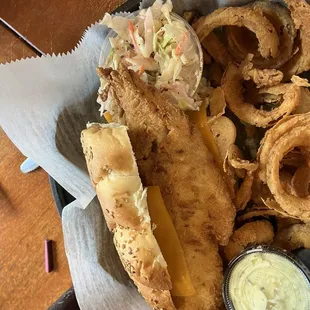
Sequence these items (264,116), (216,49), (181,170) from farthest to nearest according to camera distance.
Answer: (216,49), (264,116), (181,170)

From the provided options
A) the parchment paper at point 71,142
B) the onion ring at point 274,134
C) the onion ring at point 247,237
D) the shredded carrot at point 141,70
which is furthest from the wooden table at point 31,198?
the onion ring at point 274,134

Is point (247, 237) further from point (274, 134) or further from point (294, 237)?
point (274, 134)

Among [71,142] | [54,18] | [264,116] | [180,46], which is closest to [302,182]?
[264,116]

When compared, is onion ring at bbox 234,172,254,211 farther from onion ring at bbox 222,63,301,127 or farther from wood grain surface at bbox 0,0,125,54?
wood grain surface at bbox 0,0,125,54

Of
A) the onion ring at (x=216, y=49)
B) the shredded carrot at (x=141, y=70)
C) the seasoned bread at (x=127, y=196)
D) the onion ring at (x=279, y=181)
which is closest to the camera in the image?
the seasoned bread at (x=127, y=196)

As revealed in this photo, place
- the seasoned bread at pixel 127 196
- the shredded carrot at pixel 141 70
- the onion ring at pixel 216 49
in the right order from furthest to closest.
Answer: the onion ring at pixel 216 49 < the shredded carrot at pixel 141 70 < the seasoned bread at pixel 127 196

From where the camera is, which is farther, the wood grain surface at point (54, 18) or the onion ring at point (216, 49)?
the wood grain surface at point (54, 18)

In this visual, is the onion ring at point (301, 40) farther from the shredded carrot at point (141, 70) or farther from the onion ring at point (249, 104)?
the shredded carrot at point (141, 70)
